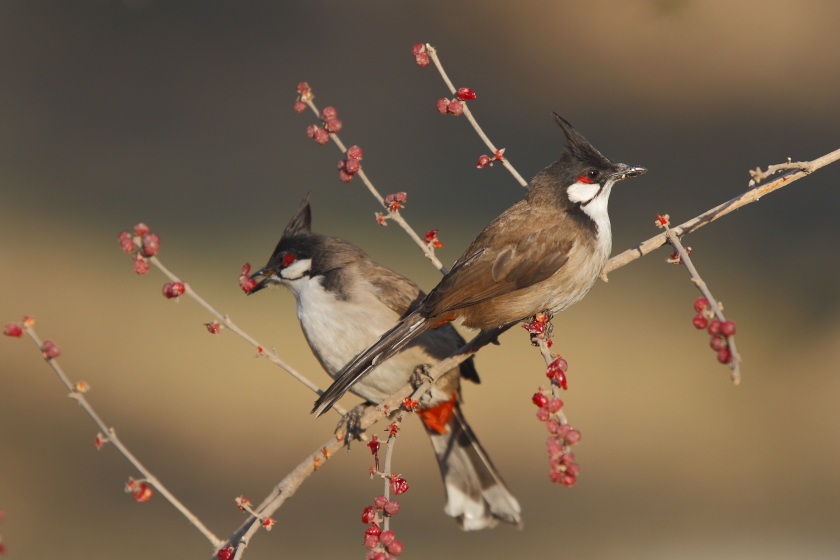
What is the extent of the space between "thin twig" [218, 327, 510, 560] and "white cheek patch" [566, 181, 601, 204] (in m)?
0.50

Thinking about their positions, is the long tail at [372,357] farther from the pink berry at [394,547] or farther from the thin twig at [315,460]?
the pink berry at [394,547]

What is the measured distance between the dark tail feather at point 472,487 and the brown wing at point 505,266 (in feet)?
3.41

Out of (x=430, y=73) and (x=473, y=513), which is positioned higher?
(x=430, y=73)

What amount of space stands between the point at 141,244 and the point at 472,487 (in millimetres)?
2024

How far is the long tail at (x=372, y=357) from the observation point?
2205 mm

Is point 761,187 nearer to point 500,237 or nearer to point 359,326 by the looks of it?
point 500,237

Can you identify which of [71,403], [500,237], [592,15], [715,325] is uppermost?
[592,15]

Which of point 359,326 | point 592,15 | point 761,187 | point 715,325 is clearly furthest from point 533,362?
point 715,325

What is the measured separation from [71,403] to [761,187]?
642 centimetres

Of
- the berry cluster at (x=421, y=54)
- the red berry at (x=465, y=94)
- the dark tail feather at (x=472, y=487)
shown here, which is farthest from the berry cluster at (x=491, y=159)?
the dark tail feather at (x=472, y=487)

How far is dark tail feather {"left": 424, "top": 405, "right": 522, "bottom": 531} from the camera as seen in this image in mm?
3367

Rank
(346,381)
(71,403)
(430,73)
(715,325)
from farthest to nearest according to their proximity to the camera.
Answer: (430,73)
(71,403)
(346,381)
(715,325)

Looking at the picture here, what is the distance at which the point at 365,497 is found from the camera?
18.9 feet

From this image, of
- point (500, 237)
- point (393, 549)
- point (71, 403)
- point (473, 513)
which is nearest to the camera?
point (393, 549)
